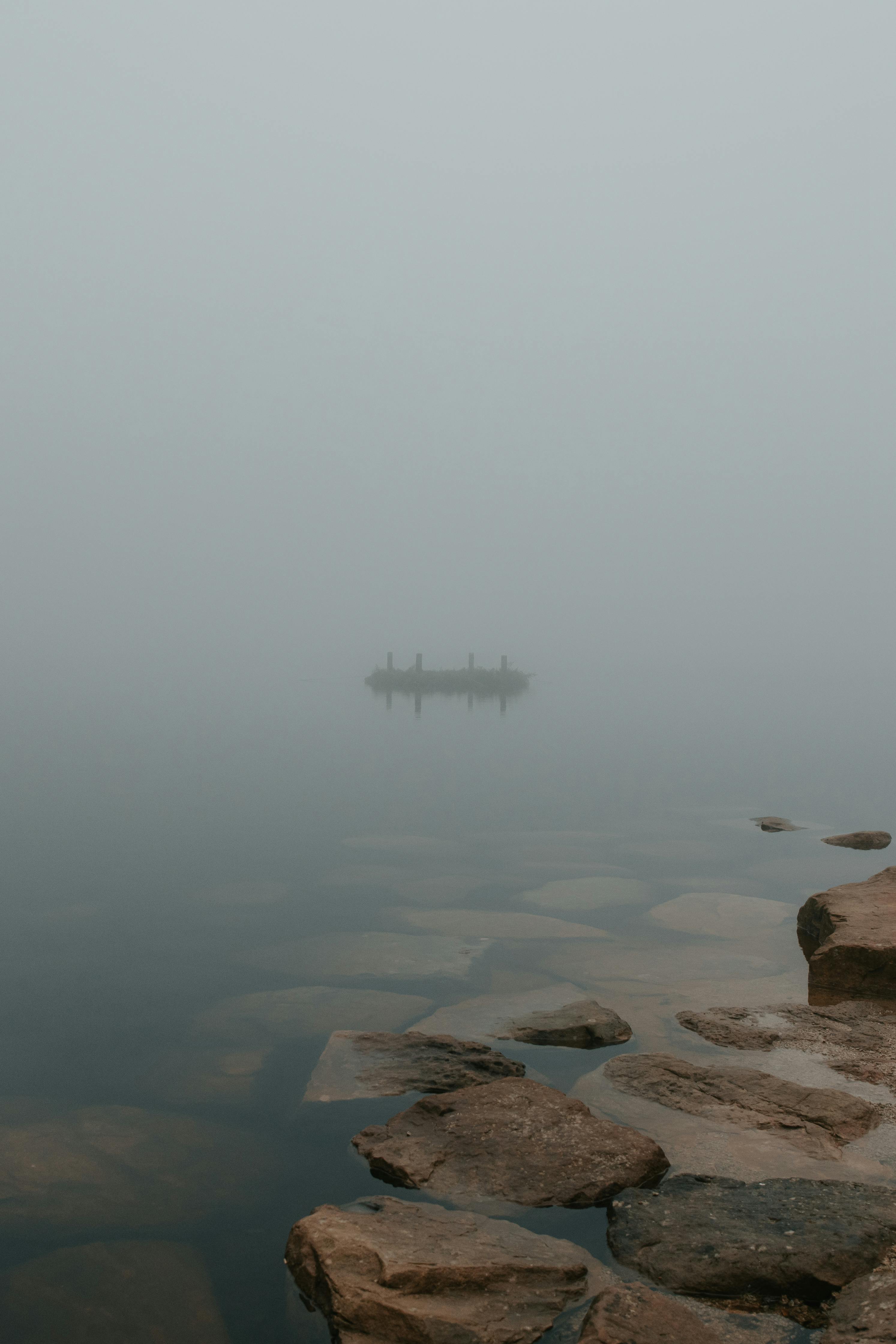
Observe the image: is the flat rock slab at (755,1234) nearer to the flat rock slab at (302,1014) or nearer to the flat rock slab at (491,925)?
the flat rock slab at (302,1014)

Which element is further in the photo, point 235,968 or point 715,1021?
point 235,968

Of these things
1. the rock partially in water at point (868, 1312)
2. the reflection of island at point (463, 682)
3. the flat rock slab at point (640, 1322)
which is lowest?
the reflection of island at point (463, 682)

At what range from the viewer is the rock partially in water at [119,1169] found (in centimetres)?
394

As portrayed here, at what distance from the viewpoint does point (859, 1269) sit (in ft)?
10.6

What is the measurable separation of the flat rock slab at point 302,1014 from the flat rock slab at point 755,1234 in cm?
268

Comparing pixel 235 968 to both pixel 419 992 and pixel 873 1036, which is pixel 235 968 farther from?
pixel 873 1036

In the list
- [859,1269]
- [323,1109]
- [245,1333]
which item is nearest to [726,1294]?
[859,1269]

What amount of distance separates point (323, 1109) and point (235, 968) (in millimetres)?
2974

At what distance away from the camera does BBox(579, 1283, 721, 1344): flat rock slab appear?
2844 millimetres

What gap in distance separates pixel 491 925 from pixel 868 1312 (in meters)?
5.88

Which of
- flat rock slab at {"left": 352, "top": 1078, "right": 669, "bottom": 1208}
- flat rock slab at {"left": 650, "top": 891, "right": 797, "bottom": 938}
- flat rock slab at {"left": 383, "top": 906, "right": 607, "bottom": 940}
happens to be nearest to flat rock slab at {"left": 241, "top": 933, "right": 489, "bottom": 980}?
flat rock slab at {"left": 383, "top": 906, "right": 607, "bottom": 940}

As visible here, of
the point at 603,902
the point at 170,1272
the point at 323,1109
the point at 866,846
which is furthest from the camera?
the point at 866,846

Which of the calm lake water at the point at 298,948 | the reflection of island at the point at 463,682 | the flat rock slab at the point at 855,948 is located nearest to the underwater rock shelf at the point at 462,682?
the reflection of island at the point at 463,682

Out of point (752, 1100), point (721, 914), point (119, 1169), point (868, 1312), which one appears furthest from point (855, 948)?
point (119, 1169)
